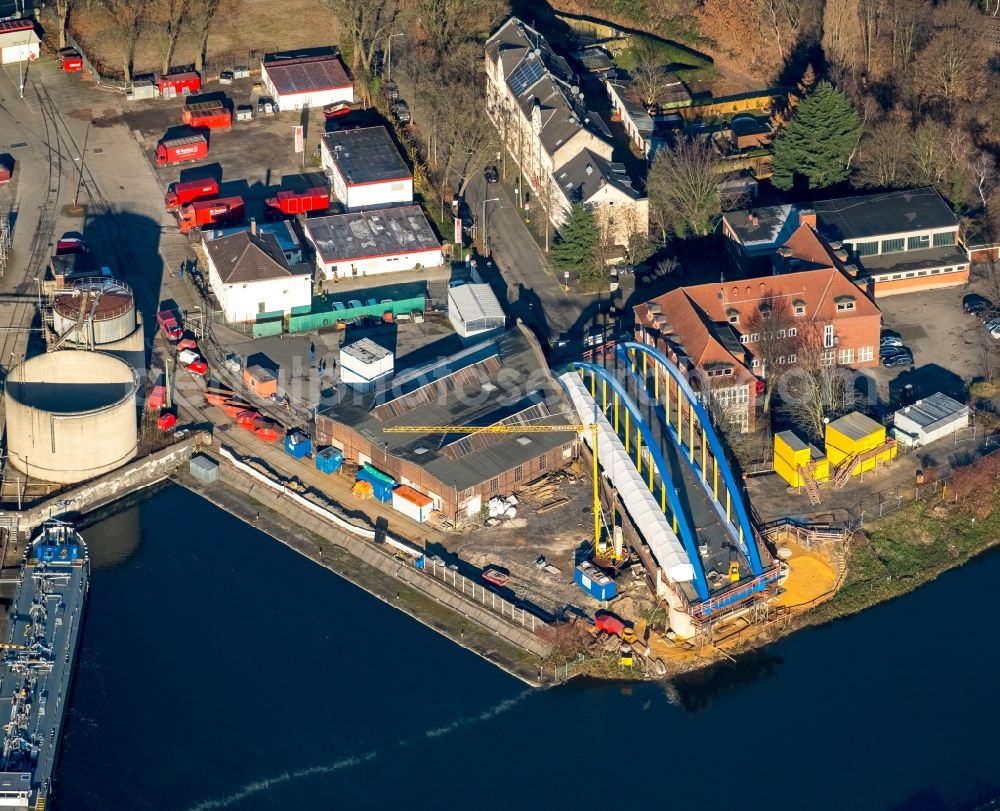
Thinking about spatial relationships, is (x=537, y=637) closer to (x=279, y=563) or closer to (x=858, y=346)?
(x=279, y=563)

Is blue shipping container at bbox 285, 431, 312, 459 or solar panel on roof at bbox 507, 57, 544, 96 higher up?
solar panel on roof at bbox 507, 57, 544, 96

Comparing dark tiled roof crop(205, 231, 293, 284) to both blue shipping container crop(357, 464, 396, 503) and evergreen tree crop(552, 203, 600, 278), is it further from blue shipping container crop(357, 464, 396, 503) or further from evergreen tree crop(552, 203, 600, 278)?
blue shipping container crop(357, 464, 396, 503)

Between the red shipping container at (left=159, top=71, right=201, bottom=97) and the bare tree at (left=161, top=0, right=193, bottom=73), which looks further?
the bare tree at (left=161, top=0, right=193, bottom=73)

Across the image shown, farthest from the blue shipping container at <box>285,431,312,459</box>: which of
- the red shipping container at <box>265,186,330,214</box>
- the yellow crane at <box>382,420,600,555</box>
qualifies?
the red shipping container at <box>265,186,330,214</box>

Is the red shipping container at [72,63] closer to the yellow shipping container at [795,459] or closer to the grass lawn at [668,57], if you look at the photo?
the grass lawn at [668,57]

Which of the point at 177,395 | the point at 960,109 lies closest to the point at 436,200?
the point at 177,395

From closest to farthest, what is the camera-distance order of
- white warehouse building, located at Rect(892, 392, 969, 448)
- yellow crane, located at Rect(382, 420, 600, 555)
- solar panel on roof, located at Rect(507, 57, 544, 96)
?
yellow crane, located at Rect(382, 420, 600, 555), white warehouse building, located at Rect(892, 392, 969, 448), solar panel on roof, located at Rect(507, 57, 544, 96)

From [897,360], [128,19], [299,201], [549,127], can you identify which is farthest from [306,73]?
[897,360]
